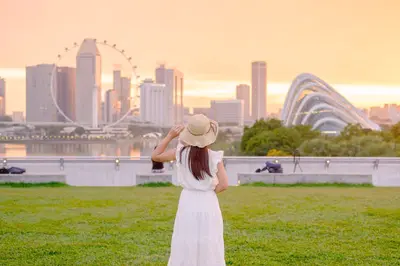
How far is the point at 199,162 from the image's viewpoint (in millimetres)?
4348

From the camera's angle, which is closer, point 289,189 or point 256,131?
point 289,189

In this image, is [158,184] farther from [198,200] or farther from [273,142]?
[273,142]

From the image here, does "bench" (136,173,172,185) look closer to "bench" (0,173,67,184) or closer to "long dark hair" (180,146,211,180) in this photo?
"bench" (0,173,67,184)

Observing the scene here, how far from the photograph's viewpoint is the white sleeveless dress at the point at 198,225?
4.36m

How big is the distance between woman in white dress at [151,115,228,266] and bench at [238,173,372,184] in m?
8.65

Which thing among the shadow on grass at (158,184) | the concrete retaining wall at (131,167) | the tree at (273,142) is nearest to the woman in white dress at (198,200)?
the shadow on grass at (158,184)

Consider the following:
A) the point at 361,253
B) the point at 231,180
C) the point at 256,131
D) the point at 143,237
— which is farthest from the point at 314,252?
the point at 256,131

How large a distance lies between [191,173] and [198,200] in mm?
213

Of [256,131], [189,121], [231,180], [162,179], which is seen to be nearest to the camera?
[189,121]

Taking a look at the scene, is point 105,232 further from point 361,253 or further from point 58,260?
point 361,253

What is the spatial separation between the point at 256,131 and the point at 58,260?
39.9 m

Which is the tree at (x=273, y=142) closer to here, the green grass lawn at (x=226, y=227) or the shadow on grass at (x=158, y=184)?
the shadow on grass at (x=158, y=184)

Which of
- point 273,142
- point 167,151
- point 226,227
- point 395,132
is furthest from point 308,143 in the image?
point 167,151

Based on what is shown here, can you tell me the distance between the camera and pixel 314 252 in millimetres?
6402
